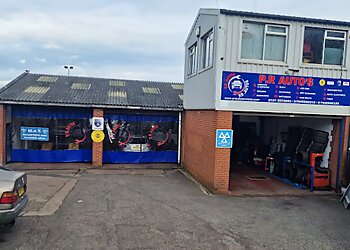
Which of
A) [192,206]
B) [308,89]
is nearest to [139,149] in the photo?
[192,206]

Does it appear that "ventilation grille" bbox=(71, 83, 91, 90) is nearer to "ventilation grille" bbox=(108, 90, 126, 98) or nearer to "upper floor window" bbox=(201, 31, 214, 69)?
"ventilation grille" bbox=(108, 90, 126, 98)

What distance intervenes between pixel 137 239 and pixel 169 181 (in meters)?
5.18

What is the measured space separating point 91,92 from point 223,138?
8118 mm

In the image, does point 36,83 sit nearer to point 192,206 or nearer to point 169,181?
point 169,181

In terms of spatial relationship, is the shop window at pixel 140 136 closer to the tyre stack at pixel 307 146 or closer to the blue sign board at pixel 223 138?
the blue sign board at pixel 223 138

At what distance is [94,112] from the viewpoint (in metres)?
12.8

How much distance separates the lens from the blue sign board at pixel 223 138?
345 inches

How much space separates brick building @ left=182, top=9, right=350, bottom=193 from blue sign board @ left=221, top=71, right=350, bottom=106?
1.2 inches

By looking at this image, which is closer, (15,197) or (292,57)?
(15,197)

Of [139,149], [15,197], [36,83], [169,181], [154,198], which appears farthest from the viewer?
[36,83]

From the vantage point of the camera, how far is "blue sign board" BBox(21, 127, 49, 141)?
13.0 m

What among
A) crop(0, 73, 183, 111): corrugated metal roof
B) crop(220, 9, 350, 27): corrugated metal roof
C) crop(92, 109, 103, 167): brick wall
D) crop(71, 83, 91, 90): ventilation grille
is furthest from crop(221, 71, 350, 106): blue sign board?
crop(71, 83, 91, 90): ventilation grille

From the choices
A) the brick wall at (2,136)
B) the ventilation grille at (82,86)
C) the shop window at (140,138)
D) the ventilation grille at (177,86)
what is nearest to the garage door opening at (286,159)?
the shop window at (140,138)

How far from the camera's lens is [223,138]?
878cm
